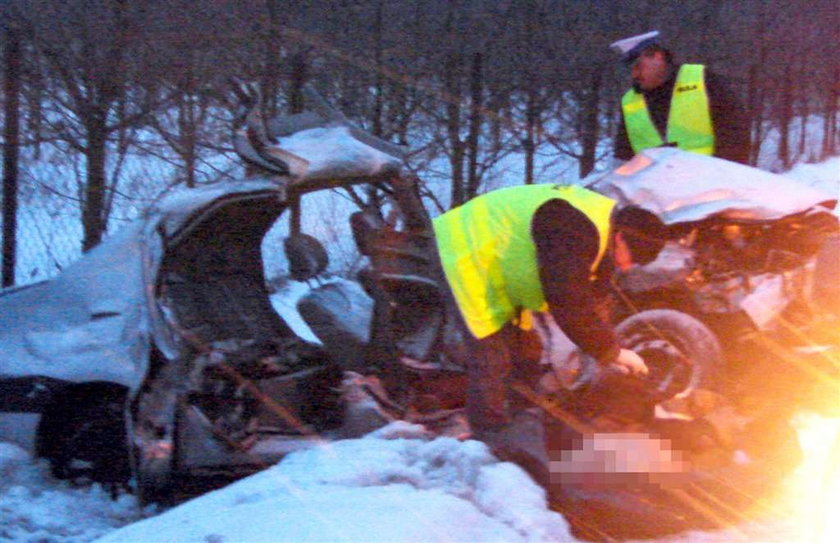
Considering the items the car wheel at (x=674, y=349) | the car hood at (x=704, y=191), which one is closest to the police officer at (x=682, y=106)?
the car hood at (x=704, y=191)

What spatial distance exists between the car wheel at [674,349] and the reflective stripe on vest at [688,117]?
A: 4.57 feet

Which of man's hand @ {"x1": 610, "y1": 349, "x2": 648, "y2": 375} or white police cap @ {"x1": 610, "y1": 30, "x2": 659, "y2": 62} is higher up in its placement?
white police cap @ {"x1": 610, "y1": 30, "x2": 659, "y2": 62}

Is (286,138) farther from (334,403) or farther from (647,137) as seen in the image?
(647,137)

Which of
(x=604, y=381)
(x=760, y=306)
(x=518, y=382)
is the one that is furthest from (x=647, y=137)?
(x=604, y=381)

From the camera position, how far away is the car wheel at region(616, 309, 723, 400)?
5223 millimetres

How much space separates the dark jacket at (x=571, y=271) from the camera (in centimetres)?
371

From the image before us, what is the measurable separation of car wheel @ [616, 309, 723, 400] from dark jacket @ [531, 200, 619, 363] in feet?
4.97

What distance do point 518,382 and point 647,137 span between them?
Result: 2482mm

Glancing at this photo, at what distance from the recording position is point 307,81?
9047 mm

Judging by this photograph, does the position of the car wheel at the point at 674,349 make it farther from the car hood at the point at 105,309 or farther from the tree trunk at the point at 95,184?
the tree trunk at the point at 95,184

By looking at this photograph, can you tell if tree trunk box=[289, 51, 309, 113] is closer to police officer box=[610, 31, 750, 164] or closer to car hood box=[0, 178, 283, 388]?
police officer box=[610, 31, 750, 164]

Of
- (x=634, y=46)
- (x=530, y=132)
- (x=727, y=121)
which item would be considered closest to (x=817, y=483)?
(x=727, y=121)

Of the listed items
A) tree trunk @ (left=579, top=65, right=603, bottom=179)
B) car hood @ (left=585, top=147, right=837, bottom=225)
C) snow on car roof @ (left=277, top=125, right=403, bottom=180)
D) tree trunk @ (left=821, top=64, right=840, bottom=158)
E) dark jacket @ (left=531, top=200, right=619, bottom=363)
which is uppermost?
tree trunk @ (left=821, top=64, right=840, bottom=158)

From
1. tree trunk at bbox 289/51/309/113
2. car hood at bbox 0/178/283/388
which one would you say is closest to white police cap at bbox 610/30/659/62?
car hood at bbox 0/178/283/388
